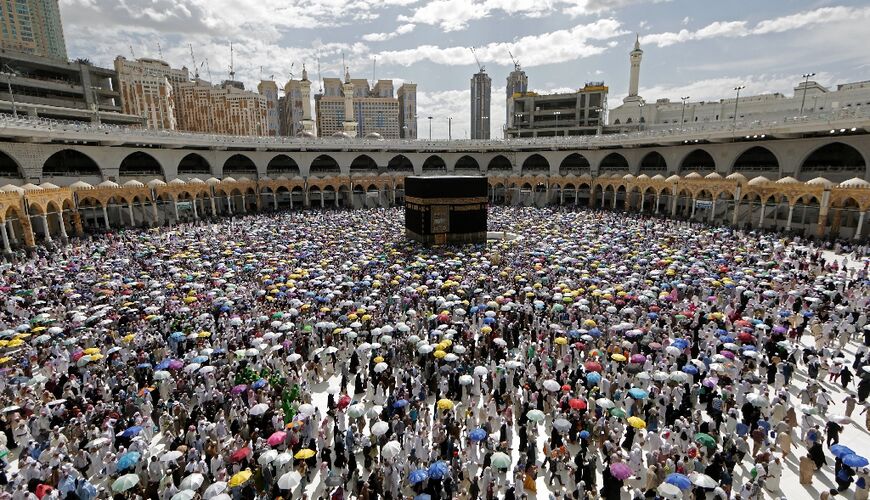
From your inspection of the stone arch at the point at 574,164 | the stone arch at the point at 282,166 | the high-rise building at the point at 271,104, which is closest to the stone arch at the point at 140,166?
the stone arch at the point at 282,166

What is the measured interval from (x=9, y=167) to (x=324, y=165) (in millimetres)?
30833

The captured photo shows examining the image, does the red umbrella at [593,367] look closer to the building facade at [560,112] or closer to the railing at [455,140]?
the railing at [455,140]

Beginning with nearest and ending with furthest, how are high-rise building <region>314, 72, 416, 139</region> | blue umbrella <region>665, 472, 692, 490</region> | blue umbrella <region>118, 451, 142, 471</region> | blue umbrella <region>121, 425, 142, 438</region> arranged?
blue umbrella <region>665, 472, 692, 490</region>
blue umbrella <region>118, 451, 142, 471</region>
blue umbrella <region>121, 425, 142, 438</region>
high-rise building <region>314, 72, 416, 139</region>

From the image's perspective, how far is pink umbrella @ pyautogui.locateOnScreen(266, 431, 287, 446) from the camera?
8.75m

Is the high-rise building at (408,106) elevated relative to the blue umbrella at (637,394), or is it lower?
elevated

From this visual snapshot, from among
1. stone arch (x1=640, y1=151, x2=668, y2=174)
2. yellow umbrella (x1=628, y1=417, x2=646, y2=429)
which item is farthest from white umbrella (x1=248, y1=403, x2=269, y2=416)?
stone arch (x1=640, y1=151, x2=668, y2=174)

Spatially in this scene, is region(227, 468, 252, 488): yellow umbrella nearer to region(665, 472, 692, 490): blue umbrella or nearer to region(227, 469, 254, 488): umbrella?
region(227, 469, 254, 488): umbrella

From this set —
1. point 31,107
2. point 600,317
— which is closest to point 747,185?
point 600,317

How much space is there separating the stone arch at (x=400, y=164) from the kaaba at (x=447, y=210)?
100.0ft

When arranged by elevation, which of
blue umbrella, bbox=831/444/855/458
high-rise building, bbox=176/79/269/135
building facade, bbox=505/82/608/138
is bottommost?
blue umbrella, bbox=831/444/855/458

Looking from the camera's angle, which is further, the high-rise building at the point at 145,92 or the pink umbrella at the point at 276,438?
the high-rise building at the point at 145,92

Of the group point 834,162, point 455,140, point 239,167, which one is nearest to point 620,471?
point 834,162

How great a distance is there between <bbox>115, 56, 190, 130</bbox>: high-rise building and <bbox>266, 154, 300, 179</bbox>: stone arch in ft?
115

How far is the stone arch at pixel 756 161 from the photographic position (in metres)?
38.3
